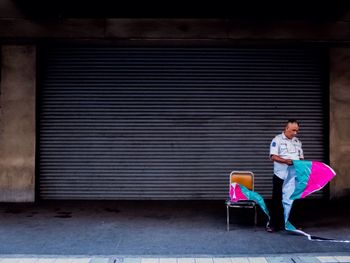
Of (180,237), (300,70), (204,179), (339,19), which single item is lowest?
(180,237)

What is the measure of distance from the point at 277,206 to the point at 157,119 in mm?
3856

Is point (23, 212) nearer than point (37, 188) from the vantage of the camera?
Yes

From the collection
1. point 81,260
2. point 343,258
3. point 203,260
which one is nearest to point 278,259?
point 343,258

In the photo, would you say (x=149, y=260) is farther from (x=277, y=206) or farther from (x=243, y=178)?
A: (x=243, y=178)

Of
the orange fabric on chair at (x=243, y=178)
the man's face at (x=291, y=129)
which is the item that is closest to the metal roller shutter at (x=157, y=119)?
the orange fabric on chair at (x=243, y=178)

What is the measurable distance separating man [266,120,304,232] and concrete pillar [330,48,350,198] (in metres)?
3.08

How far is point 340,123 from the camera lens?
33.4ft

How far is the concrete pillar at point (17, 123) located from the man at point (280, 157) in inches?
213

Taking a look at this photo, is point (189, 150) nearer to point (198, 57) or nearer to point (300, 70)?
point (198, 57)

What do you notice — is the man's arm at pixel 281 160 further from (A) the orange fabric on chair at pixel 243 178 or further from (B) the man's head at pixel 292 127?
(A) the orange fabric on chair at pixel 243 178

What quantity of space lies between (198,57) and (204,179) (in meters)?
2.77

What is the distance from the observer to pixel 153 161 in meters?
10.4

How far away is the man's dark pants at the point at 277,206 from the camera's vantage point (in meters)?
7.45

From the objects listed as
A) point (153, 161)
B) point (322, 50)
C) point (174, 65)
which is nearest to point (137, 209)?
point (153, 161)
